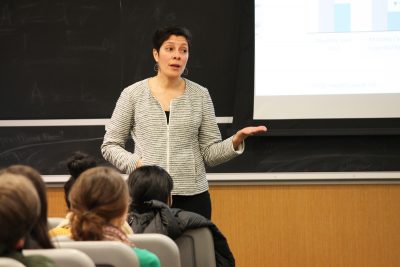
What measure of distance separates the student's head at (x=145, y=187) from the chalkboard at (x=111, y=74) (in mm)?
2166

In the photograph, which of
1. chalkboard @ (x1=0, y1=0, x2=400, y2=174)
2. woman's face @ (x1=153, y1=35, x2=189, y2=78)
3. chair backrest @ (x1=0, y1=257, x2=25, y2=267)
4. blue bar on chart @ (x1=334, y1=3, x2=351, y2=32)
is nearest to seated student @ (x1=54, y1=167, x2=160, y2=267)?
chair backrest @ (x1=0, y1=257, x2=25, y2=267)

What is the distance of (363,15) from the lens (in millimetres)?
5289

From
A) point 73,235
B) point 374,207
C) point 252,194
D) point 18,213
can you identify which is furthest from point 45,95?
point 18,213

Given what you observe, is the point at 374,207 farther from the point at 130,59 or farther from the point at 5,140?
the point at 5,140

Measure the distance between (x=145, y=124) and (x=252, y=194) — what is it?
1592mm

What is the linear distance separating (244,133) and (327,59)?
5.57ft

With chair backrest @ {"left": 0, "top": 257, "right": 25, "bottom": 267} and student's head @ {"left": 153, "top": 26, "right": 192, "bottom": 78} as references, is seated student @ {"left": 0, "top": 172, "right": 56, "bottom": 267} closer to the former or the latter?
chair backrest @ {"left": 0, "top": 257, "right": 25, "bottom": 267}

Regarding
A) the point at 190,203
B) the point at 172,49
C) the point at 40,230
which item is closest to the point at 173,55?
the point at 172,49

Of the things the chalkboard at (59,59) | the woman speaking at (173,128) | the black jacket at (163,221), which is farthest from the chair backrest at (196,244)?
the chalkboard at (59,59)

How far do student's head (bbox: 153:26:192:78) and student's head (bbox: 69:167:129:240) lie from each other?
67.3 inches

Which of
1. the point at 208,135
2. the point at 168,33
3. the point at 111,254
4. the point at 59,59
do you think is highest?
the point at 168,33

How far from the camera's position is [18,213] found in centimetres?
190

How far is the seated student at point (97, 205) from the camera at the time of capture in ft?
7.98

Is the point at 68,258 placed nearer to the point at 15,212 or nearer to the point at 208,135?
the point at 15,212
